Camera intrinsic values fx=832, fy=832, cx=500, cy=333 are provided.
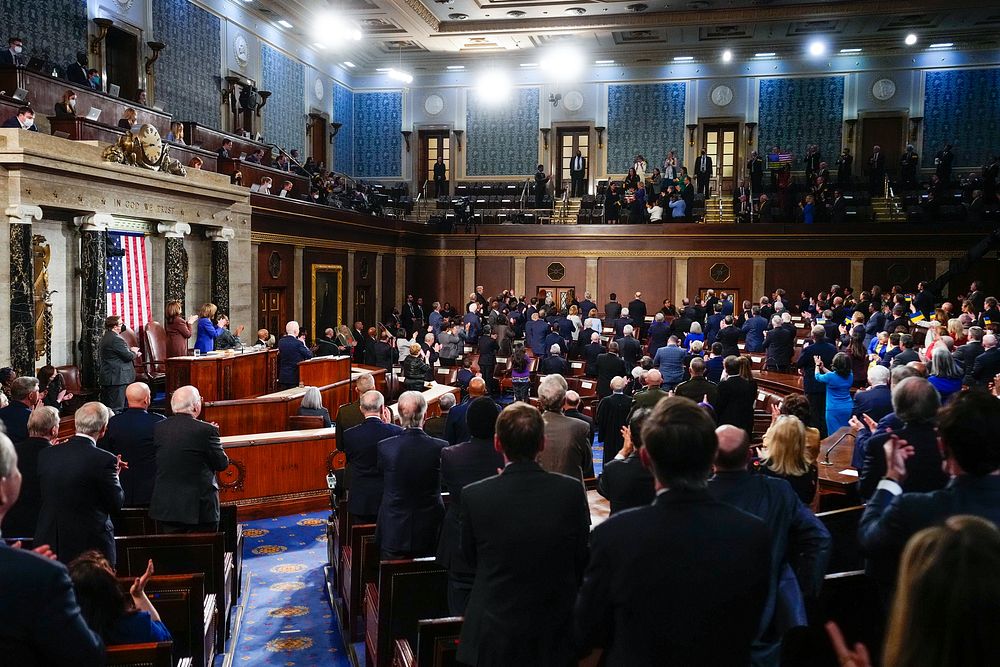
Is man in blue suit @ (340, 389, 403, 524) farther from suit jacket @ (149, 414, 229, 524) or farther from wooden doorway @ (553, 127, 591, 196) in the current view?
wooden doorway @ (553, 127, 591, 196)

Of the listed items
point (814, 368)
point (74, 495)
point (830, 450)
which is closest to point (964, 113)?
point (814, 368)

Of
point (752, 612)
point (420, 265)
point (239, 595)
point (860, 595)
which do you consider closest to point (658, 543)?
point (752, 612)

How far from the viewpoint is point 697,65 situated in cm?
2544

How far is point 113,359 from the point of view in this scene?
9961 mm

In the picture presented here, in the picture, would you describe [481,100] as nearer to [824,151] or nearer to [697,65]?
[697,65]

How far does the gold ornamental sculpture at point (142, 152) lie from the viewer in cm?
1112

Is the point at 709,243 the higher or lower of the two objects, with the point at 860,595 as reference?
higher

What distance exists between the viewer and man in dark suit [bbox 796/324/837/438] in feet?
32.4

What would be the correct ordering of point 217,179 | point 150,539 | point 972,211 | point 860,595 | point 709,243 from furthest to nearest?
point 709,243
point 972,211
point 217,179
point 150,539
point 860,595

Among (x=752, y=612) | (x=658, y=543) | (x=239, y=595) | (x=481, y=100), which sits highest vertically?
(x=481, y=100)

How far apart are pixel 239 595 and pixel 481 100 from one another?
22.8 m

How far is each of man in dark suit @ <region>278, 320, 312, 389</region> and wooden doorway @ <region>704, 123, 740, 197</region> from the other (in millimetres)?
17288

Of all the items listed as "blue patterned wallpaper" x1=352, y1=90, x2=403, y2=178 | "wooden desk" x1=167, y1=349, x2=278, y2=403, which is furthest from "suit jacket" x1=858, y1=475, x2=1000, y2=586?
"blue patterned wallpaper" x1=352, y1=90, x2=403, y2=178

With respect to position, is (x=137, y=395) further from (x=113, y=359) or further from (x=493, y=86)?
(x=493, y=86)
